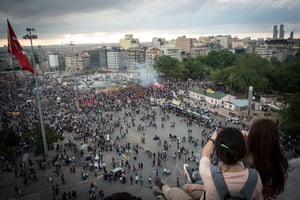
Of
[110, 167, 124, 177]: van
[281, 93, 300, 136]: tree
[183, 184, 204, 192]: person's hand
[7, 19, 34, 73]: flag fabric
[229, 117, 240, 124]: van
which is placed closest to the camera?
[183, 184, 204, 192]: person's hand

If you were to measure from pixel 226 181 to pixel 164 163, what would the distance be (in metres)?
15.0

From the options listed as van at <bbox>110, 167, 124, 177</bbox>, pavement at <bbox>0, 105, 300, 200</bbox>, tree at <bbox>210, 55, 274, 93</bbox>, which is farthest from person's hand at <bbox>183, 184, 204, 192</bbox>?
tree at <bbox>210, 55, 274, 93</bbox>

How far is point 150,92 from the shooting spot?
3991 centimetres

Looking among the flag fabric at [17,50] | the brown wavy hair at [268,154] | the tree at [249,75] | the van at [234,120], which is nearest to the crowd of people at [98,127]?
the brown wavy hair at [268,154]

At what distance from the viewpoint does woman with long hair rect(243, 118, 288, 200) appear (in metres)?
2.26

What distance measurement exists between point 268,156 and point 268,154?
0.07 ft

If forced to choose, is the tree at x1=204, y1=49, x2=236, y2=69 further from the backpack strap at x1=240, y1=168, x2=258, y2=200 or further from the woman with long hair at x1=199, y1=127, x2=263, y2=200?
the backpack strap at x1=240, y1=168, x2=258, y2=200

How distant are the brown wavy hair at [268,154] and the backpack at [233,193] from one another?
52 cm

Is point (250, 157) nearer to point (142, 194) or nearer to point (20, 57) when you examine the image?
point (142, 194)

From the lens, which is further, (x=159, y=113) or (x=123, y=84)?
(x=123, y=84)

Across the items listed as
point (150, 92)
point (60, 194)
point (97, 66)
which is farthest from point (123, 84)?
point (97, 66)

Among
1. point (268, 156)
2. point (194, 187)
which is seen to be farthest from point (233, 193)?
point (268, 156)

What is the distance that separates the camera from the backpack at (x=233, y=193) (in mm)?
1743

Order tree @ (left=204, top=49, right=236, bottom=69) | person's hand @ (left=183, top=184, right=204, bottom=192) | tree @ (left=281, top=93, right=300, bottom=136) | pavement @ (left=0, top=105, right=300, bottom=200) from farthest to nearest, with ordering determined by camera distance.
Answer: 1. tree @ (left=204, top=49, right=236, bottom=69)
2. tree @ (left=281, top=93, right=300, bottom=136)
3. pavement @ (left=0, top=105, right=300, bottom=200)
4. person's hand @ (left=183, top=184, right=204, bottom=192)
